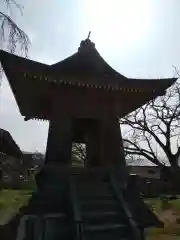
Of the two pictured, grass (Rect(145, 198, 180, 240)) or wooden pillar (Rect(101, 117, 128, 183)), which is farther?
grass (Rect(145, 198, 180, 240))

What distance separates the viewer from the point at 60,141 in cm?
868

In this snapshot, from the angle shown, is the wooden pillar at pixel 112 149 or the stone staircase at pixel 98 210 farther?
the wooden pillar at pixel 112 149

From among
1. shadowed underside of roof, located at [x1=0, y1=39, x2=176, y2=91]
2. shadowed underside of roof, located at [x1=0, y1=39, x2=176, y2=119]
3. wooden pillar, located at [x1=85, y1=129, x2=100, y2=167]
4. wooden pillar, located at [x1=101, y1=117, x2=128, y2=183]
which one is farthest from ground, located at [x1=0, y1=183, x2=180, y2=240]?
shadowed underside of roof, located at [x1=0, y1=39, x2=176, y2=91]

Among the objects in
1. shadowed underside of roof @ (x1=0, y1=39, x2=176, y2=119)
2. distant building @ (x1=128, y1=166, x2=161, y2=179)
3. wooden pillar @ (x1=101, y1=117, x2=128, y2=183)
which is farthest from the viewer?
distant building @ (x1=128, y1=166, x2=161, y2=179)

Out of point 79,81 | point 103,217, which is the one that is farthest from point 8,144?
point 103,217

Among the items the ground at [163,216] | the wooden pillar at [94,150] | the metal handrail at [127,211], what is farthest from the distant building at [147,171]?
the metal handrail at [127,211]

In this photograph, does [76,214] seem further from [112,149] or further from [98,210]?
[112,149]

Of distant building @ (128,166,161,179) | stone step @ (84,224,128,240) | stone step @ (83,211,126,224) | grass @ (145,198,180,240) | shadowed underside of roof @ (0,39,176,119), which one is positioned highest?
shadowed underside of roof @ (0,39,176,119)

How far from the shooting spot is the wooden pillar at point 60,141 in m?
8.59

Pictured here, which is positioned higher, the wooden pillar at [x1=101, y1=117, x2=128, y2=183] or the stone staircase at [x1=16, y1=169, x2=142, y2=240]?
the wooden pillar at [x1=101, y1=117, x2=128, y2=183]

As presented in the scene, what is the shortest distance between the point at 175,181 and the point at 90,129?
17.8 meters

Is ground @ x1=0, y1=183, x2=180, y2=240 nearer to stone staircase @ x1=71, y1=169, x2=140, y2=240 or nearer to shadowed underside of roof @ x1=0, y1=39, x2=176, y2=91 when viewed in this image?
stone staircase @ x1=71, y1=169, x2=140, y2=240

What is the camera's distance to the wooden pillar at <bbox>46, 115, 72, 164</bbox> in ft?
28.2

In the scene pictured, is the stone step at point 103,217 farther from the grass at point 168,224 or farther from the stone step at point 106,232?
the grass at point 168,224
